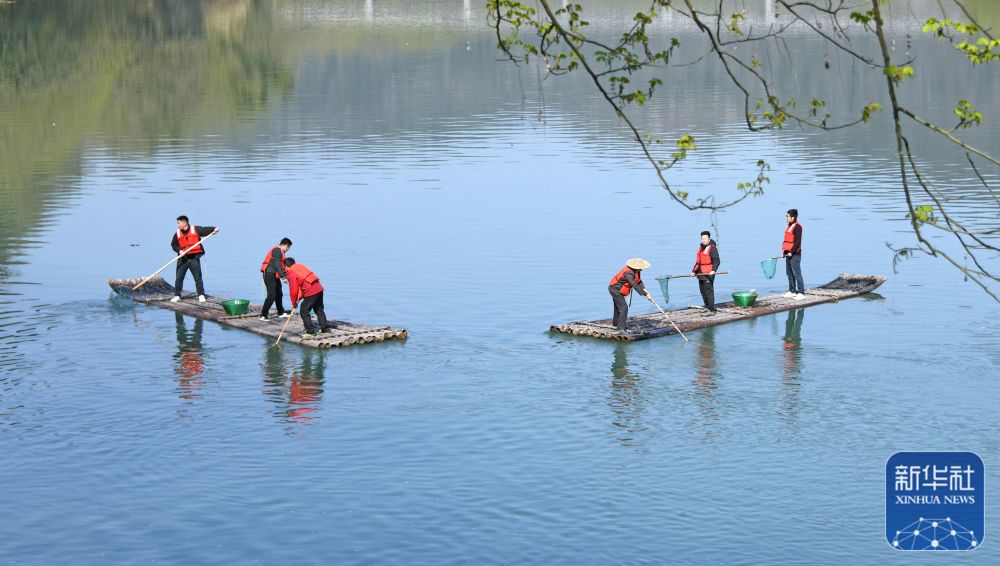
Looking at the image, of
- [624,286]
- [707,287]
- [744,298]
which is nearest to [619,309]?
[624,286]

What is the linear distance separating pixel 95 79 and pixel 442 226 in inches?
2112

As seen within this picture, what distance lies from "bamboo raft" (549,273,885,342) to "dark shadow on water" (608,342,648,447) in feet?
2.74

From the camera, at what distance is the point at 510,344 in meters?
32.4

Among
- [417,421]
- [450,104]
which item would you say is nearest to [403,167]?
[450,104]

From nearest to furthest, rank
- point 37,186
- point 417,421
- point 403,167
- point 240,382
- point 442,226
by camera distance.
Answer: point 417,421 → point 240,382 → point 442,226 → point 37,186 → point 403,167

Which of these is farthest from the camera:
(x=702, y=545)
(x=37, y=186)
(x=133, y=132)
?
(x=133, y=132)

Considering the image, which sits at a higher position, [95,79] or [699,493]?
[95,79]

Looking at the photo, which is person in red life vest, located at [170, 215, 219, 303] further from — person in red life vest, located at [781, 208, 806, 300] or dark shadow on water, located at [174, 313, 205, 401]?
person in red life vest, located at [781, 208, 806, 300]

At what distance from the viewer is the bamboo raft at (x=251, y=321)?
31984 mm

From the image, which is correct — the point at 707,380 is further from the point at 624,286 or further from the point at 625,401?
the point at 624,286

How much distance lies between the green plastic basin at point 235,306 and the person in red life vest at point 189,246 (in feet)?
5.79

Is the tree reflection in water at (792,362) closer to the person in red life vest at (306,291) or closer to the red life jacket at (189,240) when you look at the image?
the person in red life vest at (306,291)

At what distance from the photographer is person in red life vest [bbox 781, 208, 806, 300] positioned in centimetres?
3581

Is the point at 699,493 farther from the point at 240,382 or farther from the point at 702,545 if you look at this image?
the point at 240,382
